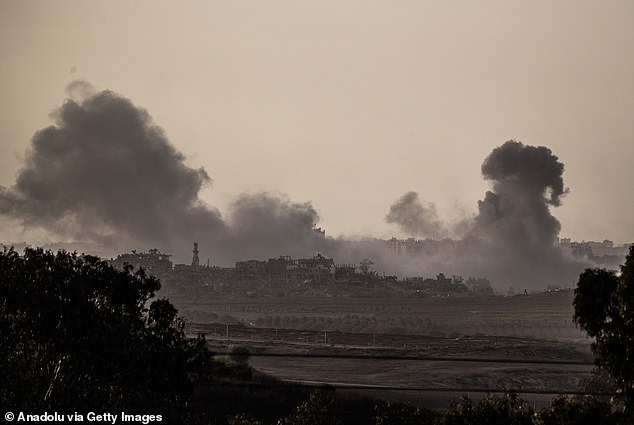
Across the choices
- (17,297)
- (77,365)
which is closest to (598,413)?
(77,365)

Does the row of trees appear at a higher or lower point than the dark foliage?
higher

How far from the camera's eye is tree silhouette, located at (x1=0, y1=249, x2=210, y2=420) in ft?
103

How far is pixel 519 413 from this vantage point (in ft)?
113

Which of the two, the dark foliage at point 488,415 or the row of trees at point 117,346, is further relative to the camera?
the dark foliage at point 488,415

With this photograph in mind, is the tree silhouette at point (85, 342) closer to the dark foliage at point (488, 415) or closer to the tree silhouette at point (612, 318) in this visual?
the dark foliage at point (488, 415)

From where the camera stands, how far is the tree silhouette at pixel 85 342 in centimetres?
3147

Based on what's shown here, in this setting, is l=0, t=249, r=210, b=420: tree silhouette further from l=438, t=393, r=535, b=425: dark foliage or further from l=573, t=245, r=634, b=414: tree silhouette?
l=573, t=245, r=634, b=414: tree silhouette

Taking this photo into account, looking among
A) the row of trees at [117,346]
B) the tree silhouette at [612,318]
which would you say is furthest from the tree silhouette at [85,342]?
the tree silhouette at [612,318]

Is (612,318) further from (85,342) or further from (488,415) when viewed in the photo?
(85,342)

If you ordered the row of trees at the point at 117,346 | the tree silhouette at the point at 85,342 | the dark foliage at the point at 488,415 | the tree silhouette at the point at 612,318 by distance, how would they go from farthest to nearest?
the dark foliage at the point at 488,415
the tree silhouette at the point at 85,342
the row of trees at the point at 117,346
the tree silhouette at the point at 612,318

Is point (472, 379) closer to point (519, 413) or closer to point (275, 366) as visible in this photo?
point (275, 366)

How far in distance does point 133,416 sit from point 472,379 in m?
65.6

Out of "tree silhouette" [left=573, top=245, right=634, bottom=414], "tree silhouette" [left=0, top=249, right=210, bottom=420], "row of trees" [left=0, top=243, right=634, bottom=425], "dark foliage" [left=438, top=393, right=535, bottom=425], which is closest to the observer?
"tree silhouette" [left=573, top=245, right=634, bottom=414]

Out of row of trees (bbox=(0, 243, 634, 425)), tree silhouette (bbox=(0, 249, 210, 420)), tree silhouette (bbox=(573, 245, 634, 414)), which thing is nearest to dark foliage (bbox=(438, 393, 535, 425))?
row of trees (bbox=(0, 243, 634, 425))
